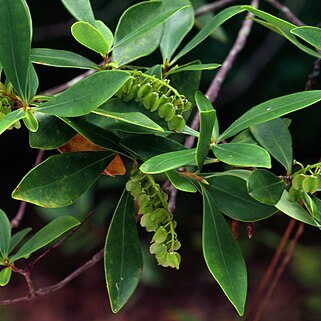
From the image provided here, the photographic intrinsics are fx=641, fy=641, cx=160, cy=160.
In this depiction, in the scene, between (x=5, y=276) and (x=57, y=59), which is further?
(x=5, y=276)

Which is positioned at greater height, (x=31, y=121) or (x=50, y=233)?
(x=31, y=121)

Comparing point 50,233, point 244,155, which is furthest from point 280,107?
point 50,233

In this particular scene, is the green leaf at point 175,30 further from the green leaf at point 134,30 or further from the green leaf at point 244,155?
the green leaf at point 244,155

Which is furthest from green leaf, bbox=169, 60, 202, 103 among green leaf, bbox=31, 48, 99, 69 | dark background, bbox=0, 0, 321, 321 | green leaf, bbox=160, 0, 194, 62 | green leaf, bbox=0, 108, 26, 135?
dark background, bbox=0, 0, 321, 321

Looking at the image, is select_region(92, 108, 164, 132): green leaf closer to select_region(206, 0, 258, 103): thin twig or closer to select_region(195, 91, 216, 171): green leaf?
select_region(195, 91, 216, 171): green leaf

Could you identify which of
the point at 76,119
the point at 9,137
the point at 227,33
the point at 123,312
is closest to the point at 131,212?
the point at 76,119

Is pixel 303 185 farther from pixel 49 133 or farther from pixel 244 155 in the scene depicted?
pixel 49 133

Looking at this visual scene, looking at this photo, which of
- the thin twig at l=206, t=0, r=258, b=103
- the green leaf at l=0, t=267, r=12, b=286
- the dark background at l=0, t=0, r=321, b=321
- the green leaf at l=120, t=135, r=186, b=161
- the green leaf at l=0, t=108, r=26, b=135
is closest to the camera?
the green leaf at l=0, t=108, r=26, b=135
